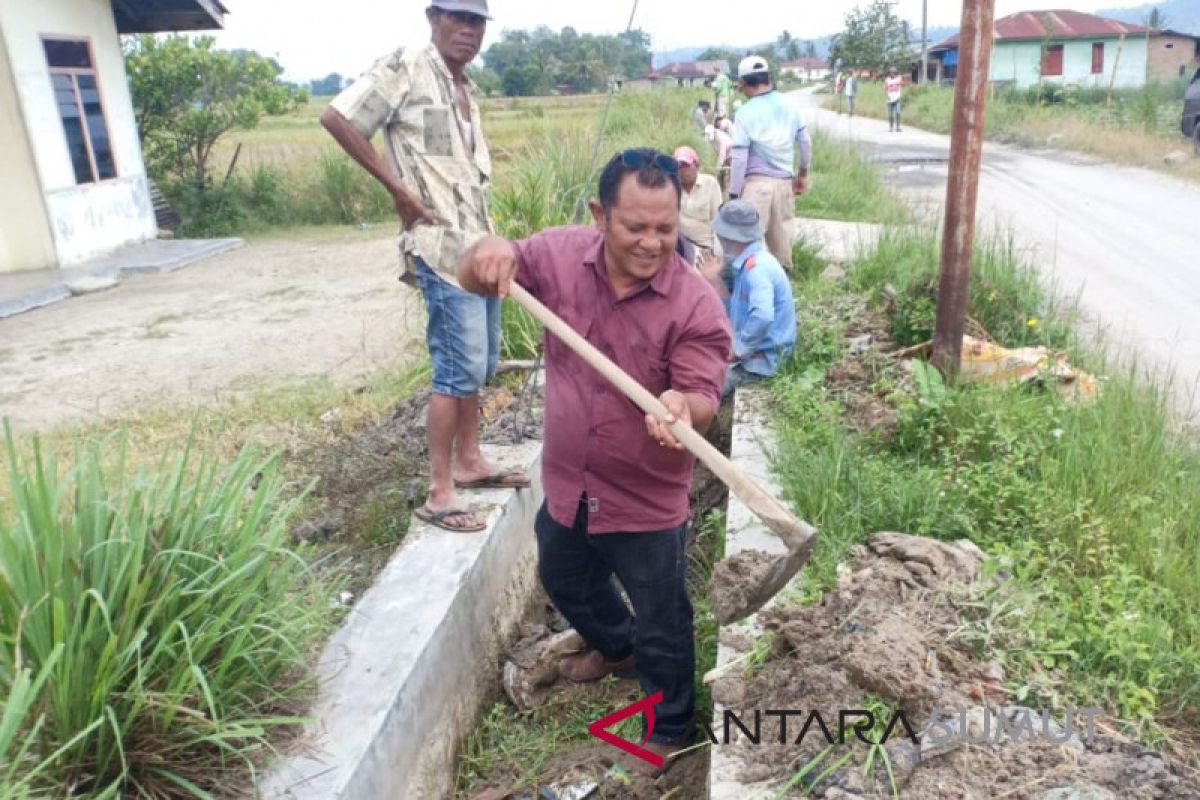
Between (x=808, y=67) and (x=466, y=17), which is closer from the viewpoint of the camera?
(x=466, y=17)

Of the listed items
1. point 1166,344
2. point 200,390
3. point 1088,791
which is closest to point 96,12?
point 200,390

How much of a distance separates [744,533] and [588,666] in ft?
2.31

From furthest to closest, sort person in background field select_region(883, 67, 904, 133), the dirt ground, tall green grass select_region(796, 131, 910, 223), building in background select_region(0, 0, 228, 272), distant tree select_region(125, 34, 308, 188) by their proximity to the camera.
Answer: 1. person in background field select_region(883, 67, 904, 133)
2. distant tree select_region(125, 34, 308, 188)
3. building in background select_region(0, 0, 228, 272)
4. tall green grass select_region(796, 131, 910, 223)
5. the dirt ground

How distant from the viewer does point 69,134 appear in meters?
10.2

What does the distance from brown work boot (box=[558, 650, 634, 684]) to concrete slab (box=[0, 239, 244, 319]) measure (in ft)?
24.2

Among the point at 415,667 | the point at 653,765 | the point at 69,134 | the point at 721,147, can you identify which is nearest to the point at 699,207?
the point at 721,147

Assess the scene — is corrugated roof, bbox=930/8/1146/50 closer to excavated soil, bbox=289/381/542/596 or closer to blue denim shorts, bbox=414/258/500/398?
excavated soil, bbox=289/381/542/596

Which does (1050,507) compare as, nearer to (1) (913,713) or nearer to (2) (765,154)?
(1) (913,713)

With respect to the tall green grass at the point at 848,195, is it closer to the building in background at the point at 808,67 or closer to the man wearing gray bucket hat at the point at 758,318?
the man wearing gray bucket hat at the point at 758,318

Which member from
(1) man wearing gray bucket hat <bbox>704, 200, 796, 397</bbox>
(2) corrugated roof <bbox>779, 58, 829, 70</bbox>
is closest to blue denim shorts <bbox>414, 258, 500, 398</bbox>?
(1) man wearing gray bucket hat <bbox>704, 200, 796, 397</bbox>

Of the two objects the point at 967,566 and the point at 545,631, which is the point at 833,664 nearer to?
the point at 967,566

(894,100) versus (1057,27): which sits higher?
(1057,27)

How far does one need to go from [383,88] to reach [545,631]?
2.00 m

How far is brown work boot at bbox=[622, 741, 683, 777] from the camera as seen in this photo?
8.50ft
